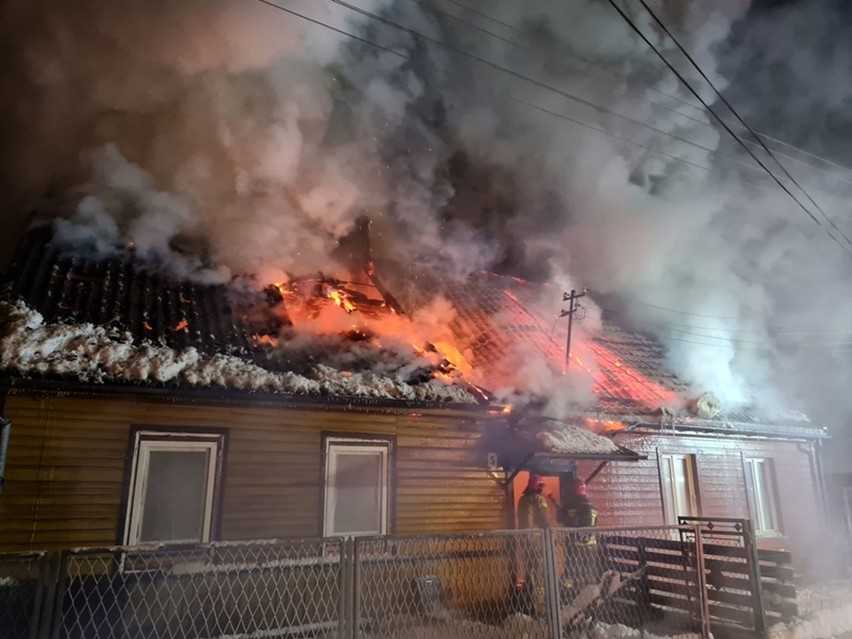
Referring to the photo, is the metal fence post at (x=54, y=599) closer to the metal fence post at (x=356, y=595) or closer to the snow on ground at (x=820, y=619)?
the metal fence post at (x=356, y=595)

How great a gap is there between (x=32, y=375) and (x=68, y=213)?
4879 millimetres

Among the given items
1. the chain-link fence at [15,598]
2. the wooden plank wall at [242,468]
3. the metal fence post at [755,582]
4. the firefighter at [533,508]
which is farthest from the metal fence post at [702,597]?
the chain-link fence at [15,598]

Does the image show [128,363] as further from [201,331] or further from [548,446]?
[548,446]

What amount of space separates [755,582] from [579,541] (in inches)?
92.6

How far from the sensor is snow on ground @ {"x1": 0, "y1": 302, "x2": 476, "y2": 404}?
20.5ft

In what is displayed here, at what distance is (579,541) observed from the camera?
27.1ft

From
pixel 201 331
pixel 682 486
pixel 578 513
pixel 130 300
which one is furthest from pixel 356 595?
pixel 682 486

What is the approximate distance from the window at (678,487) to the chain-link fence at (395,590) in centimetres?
429

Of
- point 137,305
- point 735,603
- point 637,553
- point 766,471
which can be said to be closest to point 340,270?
point 137,305

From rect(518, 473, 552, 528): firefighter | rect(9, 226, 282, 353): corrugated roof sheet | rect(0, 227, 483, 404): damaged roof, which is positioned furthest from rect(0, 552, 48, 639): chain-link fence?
rect(518, 473, 552, 528): firefighter

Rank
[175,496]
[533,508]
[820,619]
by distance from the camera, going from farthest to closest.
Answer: [533,508], [820,619], [175,496]

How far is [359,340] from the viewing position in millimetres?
9180

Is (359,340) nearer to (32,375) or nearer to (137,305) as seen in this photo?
(137,305)

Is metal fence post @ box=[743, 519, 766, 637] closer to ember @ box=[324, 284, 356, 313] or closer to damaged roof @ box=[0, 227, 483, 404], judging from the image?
damaged roof @ box=[0, 227, 483, 404]
